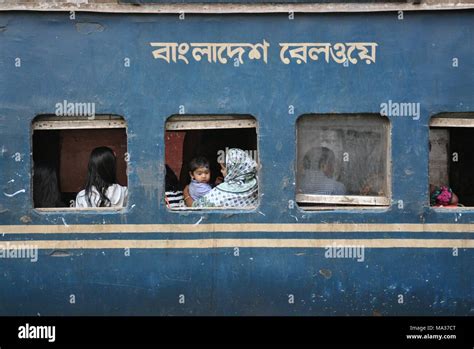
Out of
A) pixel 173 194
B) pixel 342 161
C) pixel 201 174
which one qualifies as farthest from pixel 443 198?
pixel 173 194

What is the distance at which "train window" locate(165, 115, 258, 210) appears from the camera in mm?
6625

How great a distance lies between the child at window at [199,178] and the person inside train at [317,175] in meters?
0.75

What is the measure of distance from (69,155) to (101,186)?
73 cm

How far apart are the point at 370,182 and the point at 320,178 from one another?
398 mm

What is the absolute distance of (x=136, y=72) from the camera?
6566 millimetres

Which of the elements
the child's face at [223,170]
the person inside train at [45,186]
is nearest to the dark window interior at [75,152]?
the person inside train at [45,186]

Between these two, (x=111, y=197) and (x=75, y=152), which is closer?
(x=111, y=197)

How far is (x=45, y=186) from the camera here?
6.77 meters

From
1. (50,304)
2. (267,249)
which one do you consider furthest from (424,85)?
(50,304)

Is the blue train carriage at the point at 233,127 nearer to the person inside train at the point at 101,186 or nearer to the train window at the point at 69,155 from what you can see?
the train window at the point at 69,155

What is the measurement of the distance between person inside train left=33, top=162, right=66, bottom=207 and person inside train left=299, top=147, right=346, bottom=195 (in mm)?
1957

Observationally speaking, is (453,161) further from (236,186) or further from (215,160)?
(215,160)

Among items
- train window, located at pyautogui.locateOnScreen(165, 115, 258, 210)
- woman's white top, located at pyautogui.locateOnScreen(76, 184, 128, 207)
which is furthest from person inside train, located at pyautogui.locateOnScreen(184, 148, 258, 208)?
woman's white top, located at pyautogui.locateOnScreen(76, 184, 128, 207)
